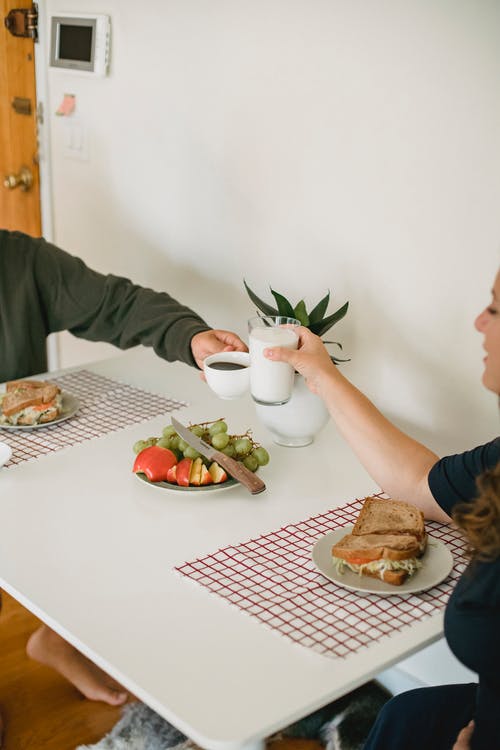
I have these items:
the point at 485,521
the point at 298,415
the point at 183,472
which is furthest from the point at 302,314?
the point at 485,521

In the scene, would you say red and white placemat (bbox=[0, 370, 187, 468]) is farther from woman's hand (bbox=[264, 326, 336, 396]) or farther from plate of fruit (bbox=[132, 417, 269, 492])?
woman's hand (bbox=[264, 326, 336, 396])

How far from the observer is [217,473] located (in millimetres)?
1444

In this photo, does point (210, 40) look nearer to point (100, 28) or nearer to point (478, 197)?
point (100, 28)

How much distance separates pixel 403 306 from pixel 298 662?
0.98 m

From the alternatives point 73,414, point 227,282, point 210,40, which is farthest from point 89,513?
point 210,40

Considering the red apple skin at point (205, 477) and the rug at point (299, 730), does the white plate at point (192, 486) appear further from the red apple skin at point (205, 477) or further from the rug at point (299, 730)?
the rug at point (299, 730)

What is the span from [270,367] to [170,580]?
1.51 feet

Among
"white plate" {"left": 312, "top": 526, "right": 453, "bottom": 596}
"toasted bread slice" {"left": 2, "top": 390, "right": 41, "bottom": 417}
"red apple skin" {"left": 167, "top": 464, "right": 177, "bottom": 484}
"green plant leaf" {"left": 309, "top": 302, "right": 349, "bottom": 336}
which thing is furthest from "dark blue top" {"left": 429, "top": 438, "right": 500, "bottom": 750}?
"toasted bread slice" {"left": 2, "top": 390, "right": 41, "bottom": 417}

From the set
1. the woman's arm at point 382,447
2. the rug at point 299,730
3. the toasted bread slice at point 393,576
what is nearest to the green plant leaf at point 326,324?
the woman's arm at point 382,447

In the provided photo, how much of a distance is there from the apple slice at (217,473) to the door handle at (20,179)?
6.00 ft

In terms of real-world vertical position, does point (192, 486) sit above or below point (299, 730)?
above

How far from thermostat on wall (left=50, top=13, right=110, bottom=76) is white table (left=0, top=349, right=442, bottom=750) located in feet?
4.09

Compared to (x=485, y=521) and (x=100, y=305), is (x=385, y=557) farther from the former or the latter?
(x=100, y=305)

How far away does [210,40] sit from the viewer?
2.12m
